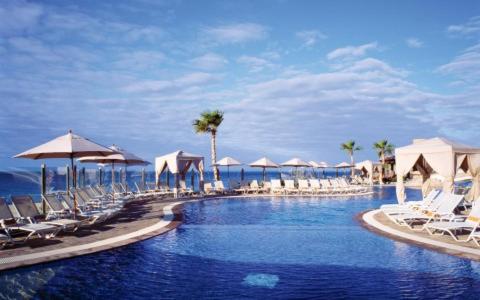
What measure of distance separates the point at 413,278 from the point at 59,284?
5.76 metres

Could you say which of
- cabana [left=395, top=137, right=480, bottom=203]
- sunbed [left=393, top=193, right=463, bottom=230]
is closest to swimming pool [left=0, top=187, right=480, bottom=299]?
sunbed [left=393, top=193, right=463, bottom=230]

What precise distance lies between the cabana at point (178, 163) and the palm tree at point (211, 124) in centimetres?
821

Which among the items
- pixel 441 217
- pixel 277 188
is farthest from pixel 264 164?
pixel 441 217

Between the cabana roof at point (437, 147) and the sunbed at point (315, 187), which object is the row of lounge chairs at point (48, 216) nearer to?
the cabana roof at point (437, 147)

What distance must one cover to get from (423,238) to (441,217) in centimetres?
195

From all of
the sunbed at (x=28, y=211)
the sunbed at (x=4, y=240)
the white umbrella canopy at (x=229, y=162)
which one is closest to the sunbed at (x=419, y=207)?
the sunbed at (x=28, y=211)

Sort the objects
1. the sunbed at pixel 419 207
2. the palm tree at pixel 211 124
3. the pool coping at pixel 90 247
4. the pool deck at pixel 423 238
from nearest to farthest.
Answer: the pool coping at pixel 90 247 → the pool deck at pixel 423 238 → the sunbed at pixel 419 207 → the palm tree at pixel 211 124

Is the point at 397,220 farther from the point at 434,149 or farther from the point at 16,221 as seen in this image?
the point at 16,221

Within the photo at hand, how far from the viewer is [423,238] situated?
890 cm

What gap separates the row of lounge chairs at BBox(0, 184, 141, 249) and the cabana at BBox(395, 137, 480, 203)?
1093cm

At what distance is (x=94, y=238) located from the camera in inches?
352

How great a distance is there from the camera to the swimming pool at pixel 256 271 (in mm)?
5527

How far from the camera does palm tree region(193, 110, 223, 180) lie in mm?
30891

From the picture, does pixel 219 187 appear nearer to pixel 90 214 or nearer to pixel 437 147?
pixel 90 214
